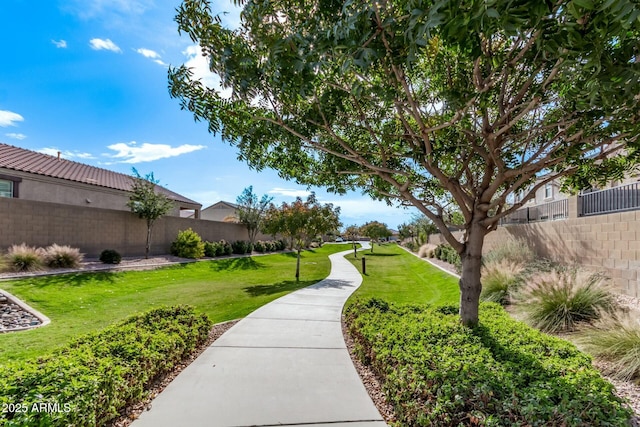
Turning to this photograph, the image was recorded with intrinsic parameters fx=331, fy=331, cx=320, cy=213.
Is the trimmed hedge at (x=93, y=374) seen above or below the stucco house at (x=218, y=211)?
below

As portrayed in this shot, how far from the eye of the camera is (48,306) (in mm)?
8852

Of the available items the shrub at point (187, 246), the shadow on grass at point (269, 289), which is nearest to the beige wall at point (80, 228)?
the shrub at point (187, 246)

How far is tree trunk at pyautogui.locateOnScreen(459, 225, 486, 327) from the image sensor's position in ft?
17.4

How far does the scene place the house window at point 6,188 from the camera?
50.6 ft

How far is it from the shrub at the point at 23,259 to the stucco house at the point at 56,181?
2.93 meters

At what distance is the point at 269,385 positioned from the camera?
4258mm

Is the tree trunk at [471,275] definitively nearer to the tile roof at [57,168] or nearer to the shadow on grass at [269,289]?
the shadow on grass at [269,289]

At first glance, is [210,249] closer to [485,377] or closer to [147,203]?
[147,203]

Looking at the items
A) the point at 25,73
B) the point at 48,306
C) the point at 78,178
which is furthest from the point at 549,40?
the point at 78,178

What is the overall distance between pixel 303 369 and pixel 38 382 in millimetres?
3040

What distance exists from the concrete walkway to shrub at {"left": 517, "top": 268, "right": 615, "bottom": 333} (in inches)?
162

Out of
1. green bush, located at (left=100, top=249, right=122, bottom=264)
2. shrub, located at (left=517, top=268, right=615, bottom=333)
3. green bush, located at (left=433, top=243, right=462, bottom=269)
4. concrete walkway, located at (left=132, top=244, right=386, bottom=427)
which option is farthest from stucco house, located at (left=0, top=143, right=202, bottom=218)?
green bush, located at (left=433, top=243, right=462, bottom=269)

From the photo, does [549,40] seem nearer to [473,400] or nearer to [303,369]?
[473,400]

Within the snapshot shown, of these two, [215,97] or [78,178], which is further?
[78,178]
